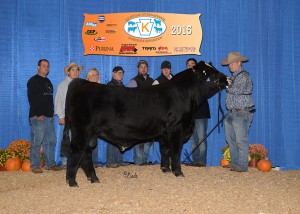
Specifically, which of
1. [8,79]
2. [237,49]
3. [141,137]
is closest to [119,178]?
[141,137]

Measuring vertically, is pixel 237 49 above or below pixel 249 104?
above

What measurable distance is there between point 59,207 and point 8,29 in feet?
15.4

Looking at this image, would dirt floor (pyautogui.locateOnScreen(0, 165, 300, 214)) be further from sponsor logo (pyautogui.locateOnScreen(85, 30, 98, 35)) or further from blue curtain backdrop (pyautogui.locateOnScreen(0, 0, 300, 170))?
sponsor logo (pyautogui.locateOnScreen(85, 30, 98, 35))

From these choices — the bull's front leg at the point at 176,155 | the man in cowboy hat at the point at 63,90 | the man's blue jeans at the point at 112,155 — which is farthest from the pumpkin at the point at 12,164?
the bull's front leg at the point at 176,155

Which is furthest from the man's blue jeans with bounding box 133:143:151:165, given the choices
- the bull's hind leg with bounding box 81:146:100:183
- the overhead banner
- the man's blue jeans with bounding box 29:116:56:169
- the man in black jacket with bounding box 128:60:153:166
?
the bull's hind leg with bounding box 81:146:100:183

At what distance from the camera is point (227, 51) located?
26.8 ft

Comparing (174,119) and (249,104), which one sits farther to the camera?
(249,104)

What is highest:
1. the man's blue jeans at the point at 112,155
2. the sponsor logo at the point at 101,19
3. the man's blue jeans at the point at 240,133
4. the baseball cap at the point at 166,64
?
the sponsor logo at the point at 101,19

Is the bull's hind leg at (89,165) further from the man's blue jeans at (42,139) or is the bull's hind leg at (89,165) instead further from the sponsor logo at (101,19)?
the sponsor logo at (101,19)

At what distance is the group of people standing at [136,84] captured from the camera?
699 centimetres

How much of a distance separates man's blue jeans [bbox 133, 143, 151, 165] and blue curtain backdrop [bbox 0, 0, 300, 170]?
238mm

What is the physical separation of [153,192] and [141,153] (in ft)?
8.70

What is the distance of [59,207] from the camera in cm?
436

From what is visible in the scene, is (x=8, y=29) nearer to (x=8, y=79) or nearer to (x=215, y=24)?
(x=8, y=79)
